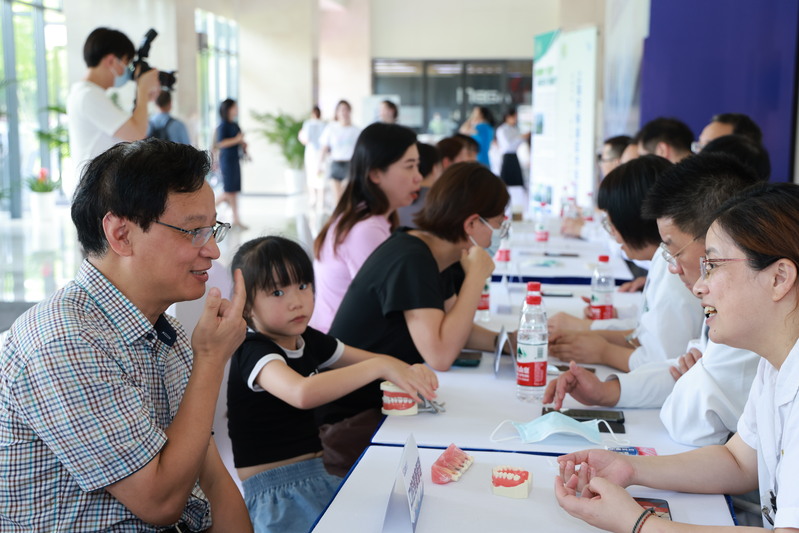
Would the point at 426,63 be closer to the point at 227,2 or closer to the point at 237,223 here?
the point at 227,2

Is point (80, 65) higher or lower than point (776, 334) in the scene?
higher

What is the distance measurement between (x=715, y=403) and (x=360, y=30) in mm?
16503

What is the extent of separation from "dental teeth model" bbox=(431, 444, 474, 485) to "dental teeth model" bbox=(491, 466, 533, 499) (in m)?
0.07

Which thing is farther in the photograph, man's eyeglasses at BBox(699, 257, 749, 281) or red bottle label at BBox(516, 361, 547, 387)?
red bottle label at BBox(516, 361, 547, 387)

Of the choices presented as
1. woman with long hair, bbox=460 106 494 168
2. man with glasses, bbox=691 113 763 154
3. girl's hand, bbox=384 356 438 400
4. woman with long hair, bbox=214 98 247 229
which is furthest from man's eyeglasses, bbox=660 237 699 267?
woman with long hair, bbox=214 98 247 229

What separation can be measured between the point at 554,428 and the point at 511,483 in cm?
28

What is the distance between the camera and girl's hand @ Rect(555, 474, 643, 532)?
4.21 ft

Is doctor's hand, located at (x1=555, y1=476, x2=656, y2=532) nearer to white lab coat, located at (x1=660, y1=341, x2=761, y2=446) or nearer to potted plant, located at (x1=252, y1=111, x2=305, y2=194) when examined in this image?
white lab coat, located at (x1=660, y1=341, x2=761, y2=446)

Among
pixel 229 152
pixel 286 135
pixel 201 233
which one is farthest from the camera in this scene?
pixel 286 135

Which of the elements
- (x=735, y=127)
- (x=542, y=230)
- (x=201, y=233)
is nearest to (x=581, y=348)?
(x=201, y=233)

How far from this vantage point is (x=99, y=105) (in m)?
4.13

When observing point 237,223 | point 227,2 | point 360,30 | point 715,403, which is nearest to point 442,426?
point 715,403

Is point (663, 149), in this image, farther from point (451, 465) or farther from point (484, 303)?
point (451, 465)

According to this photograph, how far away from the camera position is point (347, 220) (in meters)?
3.24
